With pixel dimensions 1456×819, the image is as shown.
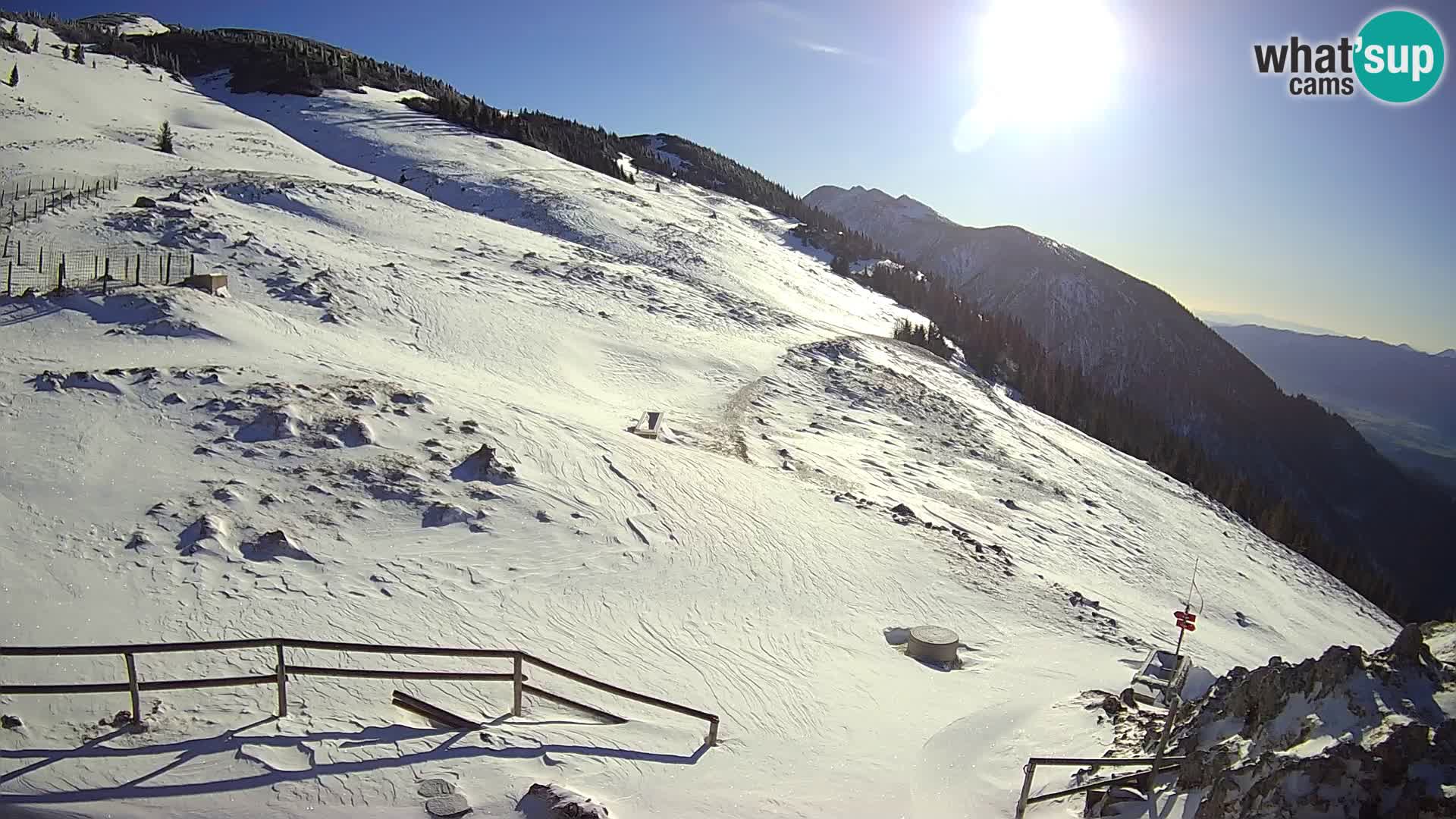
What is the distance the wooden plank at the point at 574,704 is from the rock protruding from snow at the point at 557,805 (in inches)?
58.6

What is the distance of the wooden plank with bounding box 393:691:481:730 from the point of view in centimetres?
804

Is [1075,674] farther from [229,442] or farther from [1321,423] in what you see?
[1321,423]

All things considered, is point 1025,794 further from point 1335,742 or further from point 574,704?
point 574,704

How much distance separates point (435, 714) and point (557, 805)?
206cm

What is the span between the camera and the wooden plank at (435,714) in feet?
26.4

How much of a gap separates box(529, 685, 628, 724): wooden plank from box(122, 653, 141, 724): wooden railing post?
3.64 meters

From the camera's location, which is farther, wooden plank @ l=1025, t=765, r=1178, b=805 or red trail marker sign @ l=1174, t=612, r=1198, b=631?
red trail marker sign @ l=1174, t=612, r=1198, b=631

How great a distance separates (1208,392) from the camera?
410 feet

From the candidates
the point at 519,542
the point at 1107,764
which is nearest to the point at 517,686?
the point at 519,542

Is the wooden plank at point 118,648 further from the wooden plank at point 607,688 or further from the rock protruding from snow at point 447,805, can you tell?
the wooden plank at point 607,688

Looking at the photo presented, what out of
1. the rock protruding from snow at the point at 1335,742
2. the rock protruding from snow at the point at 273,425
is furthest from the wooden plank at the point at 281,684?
the rock protruding from snow at the point at 1335,742

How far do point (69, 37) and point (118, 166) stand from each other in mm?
70278

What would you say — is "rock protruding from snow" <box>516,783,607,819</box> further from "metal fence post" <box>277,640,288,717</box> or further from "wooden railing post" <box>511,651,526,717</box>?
"metal fence post" <box>277,640,288,717</box>

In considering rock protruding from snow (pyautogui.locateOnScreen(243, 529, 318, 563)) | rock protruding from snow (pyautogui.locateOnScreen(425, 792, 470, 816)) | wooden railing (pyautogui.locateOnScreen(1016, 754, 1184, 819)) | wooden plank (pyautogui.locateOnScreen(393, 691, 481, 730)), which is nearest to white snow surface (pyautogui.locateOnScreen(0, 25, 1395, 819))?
rock protruding from snow (pyautogui.locateOnScreen(243, 529, 318, 563))
